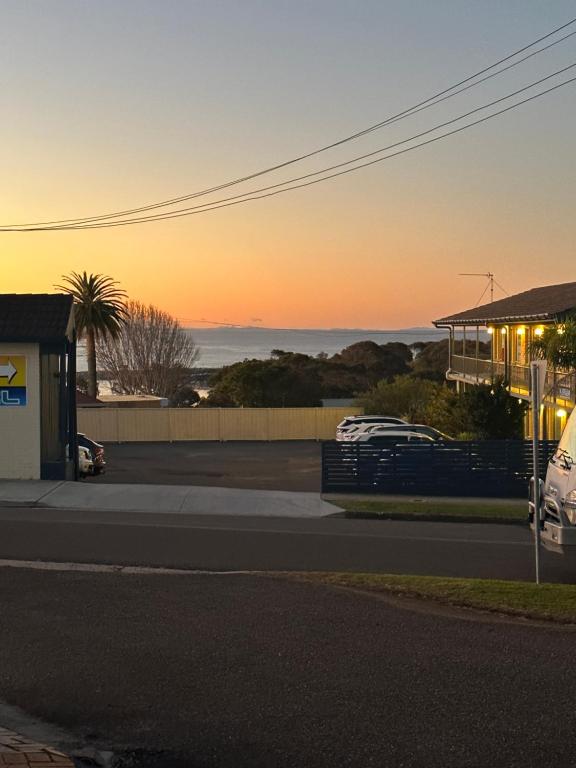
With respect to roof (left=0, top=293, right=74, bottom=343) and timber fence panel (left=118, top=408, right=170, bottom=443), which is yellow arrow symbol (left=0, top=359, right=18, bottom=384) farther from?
timber fence panel (left=118, top=408, right=170, bottom=443)

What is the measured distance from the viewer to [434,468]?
926 inches

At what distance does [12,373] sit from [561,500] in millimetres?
13604

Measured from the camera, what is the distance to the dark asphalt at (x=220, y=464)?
94.1ft

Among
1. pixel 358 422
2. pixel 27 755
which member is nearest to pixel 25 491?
pixel 27 755

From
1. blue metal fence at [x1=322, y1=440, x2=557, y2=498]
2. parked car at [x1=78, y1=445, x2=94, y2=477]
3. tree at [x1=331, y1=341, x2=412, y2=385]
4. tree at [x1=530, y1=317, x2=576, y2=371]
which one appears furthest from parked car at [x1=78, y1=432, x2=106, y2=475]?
tree at [x1=331, y1=341, x2=412, y2=385]

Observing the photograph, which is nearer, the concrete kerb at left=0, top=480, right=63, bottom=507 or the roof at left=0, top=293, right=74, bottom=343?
the concrete kerb at left=0, top=480, right=63, bottom=507

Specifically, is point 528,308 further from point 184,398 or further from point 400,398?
point 184,398

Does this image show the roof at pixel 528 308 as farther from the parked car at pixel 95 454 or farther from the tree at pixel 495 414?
the parked car at pixel 95 454

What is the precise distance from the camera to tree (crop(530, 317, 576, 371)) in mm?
27953

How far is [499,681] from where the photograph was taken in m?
6.91

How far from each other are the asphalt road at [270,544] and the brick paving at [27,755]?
6702 mm

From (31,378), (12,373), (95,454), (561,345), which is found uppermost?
(561,345)

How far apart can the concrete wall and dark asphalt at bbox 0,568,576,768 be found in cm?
1165

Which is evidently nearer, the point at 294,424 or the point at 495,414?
the point at 495,414
